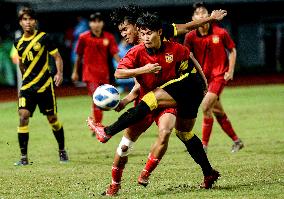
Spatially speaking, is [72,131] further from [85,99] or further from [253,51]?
[253,51]

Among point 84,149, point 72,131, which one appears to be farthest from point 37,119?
point 84,149

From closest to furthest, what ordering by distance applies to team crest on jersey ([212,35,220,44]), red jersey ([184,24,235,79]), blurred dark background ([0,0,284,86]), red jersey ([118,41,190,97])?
red jersey ([118,41,190,97]) < red jersey ([184,24,235,79]) < team crest on jersey ([212,35,220,44]) < blurred dark background ([0,0,284,86])

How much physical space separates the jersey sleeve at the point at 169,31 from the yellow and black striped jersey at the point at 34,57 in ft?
11.1

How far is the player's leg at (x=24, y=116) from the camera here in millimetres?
12203

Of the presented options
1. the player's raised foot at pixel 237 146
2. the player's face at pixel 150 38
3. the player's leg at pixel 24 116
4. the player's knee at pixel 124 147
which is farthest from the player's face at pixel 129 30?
the player's raised foot at pixel 237 146

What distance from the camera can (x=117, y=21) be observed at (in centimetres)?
948

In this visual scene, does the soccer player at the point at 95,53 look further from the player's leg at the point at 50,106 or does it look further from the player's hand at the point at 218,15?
the player's hand at the point at 218,15

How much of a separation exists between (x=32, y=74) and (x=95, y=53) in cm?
459

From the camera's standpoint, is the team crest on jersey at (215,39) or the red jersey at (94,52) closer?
the team crest on jersey at (215,39)

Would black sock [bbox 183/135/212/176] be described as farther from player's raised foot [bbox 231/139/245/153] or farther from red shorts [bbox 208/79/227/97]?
player's raised foot [bbox 231/139/245/153]

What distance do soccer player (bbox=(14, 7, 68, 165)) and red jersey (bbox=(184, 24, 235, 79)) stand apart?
2.25 meters

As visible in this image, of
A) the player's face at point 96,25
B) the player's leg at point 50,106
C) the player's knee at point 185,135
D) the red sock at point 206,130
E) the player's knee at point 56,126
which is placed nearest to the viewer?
the player's knee at point 185,135

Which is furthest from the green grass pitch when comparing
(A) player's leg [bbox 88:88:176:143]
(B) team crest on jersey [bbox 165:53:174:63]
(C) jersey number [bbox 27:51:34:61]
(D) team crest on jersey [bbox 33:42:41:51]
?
(D) team crest on jersey [bbox 33:42:41:51]

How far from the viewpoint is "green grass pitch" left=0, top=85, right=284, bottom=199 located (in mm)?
9328
